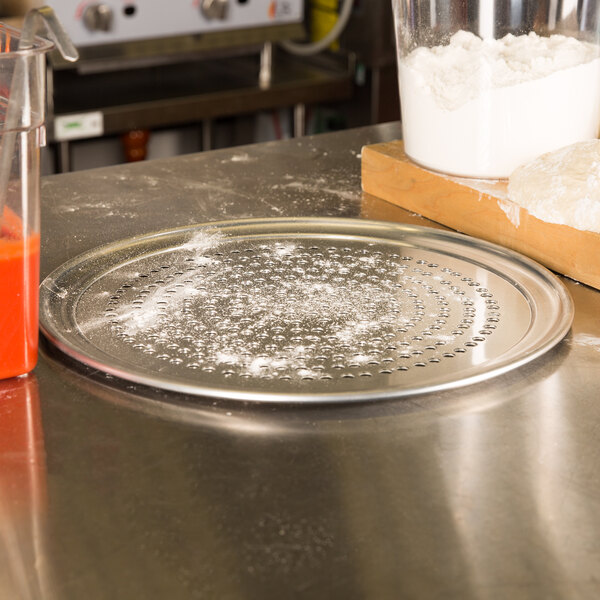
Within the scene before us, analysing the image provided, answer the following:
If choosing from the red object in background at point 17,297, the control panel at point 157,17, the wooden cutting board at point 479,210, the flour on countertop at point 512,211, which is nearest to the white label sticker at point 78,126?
the control panel at point 157,17

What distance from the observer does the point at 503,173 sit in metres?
1.02

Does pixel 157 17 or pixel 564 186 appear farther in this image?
pixel 157 17

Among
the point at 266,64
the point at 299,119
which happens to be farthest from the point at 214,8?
the point at 299,119

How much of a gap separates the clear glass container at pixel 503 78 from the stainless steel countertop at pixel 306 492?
29 cm

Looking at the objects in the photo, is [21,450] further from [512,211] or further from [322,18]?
[322,18]

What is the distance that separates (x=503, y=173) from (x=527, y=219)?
0.11 meters

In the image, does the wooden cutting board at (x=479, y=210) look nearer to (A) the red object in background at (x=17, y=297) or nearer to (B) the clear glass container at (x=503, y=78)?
(B) the clear glass container at (x=503, y=78)

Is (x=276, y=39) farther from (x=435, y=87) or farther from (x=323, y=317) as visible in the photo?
(x=323, y=317)

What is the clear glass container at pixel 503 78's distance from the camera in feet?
3.23

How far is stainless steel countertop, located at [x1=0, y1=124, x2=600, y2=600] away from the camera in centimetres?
50

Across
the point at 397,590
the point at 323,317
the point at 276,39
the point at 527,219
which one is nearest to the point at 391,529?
the point at 397,590

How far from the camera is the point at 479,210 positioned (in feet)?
3.26

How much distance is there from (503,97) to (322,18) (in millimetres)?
1624

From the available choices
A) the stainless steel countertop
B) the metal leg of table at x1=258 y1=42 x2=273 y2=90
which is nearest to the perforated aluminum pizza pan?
the stainless steel countertop
